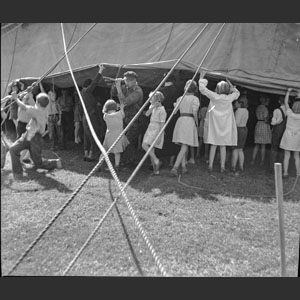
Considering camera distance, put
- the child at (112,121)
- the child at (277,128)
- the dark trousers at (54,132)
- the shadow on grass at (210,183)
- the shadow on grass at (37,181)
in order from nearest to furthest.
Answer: the shadow on grass at (37,181) → the dark trousers at (54,132) → the child at (112,121) → the shadow on grass at (210,183) → the child at (277,128)

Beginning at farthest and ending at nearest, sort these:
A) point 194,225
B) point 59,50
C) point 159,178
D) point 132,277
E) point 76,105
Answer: point 159,178 → point 59,50 → point 76,105 → point 194,225 → point 132,277

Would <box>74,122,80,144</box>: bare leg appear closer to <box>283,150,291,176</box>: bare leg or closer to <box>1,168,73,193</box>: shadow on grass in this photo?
<box>1,168,73,193</box>: shadow on grass

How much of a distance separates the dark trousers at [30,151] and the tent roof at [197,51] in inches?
60.9

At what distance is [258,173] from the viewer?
425 cm

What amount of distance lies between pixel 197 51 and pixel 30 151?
2.71m

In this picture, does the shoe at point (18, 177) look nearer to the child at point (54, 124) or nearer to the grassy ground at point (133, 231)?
the grassy ground at point (133, 231)

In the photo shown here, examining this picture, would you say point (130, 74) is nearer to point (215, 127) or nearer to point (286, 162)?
point (215, 127)

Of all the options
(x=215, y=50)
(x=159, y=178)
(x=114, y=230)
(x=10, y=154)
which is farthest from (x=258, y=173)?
(x=10, y=154)

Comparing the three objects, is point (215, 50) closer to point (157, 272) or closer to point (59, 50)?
point (59, 50)

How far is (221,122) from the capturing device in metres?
4.24

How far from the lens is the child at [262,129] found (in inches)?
181

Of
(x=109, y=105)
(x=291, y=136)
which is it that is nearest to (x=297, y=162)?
(x=291, y=136)

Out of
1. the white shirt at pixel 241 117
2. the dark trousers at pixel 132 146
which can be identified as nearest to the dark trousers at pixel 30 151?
the dark trousers at pixel 132 146

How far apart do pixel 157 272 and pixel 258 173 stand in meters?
2.35
